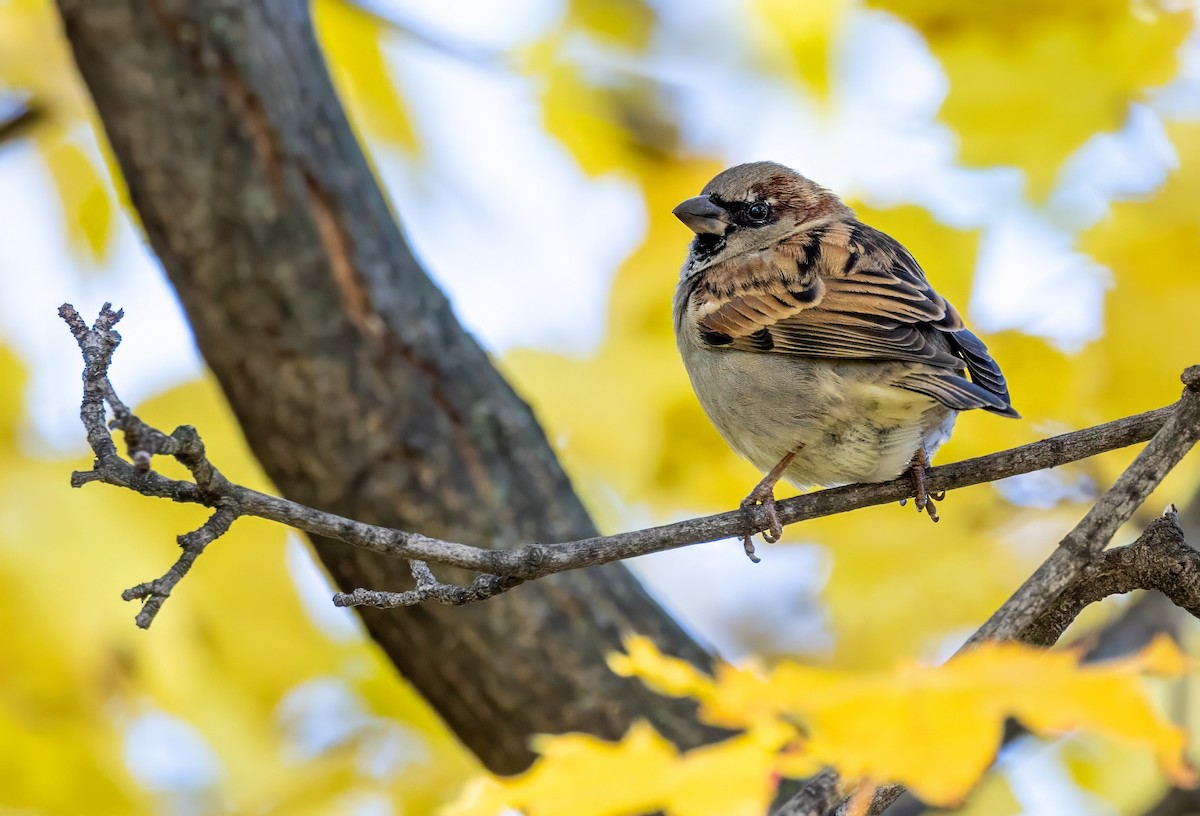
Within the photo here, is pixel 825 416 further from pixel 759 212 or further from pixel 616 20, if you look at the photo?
pixel 616 20

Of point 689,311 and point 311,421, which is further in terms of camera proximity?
point 689,311

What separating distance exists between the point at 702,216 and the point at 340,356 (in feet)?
4.05

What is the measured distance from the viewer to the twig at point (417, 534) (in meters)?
1.72

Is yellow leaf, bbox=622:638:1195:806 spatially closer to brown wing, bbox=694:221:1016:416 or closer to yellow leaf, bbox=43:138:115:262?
brown wing, bbox=694:221:1016:416

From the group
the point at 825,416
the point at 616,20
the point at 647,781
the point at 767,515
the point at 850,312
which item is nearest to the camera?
the point at 647,781

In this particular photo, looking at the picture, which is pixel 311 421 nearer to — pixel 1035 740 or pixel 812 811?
pixel 812 811

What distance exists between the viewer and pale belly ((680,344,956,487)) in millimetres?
2889

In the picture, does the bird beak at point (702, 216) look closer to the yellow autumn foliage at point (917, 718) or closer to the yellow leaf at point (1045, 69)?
the yellow leaf at point (1045, 69)

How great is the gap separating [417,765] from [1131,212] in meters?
2.52

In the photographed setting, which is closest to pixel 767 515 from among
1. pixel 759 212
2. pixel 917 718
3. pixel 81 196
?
pixel 917 718

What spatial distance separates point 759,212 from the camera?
12.5ft

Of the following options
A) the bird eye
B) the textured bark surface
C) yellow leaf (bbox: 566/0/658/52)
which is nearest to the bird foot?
the textured bark surface

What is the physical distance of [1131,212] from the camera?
123 inches

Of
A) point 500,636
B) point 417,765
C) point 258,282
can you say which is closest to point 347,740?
point 417,765
